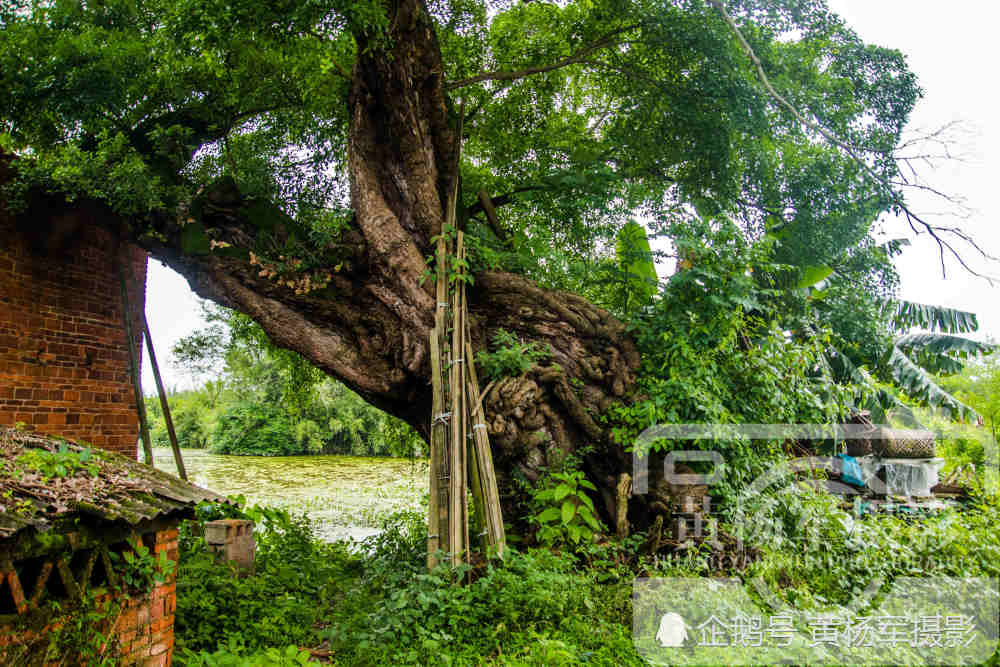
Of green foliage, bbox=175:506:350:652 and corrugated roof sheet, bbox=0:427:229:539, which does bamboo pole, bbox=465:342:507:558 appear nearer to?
green foliage, bbox=175:506:350:652

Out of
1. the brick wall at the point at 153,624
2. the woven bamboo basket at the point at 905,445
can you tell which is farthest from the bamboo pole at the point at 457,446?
the woven bamboo basket at the point at 905,445

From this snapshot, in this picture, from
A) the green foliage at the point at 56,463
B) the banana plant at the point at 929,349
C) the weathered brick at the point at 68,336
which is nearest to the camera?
the green foliage at the point at 56,463

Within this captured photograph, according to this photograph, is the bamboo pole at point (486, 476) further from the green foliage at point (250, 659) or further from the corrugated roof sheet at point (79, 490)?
the corrugated roof sheet at point (79, 490)

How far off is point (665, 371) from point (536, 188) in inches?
118

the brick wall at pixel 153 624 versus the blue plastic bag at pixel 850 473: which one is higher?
the blue plastic bag at pixel 850 473

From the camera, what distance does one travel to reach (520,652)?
3125 mm

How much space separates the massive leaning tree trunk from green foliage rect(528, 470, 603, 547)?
1.56 ft

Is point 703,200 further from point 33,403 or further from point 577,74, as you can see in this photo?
point 33,403

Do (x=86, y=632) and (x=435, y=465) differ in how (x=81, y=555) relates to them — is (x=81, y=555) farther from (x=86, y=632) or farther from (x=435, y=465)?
(x=435, y=465)

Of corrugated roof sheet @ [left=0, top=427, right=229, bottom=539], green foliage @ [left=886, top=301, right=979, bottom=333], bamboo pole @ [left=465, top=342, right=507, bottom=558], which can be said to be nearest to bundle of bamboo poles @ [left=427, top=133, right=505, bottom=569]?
bamboo pole @ [left=465, top=342, right=507, bottom=558]

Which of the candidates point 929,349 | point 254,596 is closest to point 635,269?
point 254,596

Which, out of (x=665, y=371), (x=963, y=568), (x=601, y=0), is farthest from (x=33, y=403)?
(x=963, y=568)

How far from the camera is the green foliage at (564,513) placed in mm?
4281

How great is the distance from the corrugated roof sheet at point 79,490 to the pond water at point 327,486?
445 centimetres
